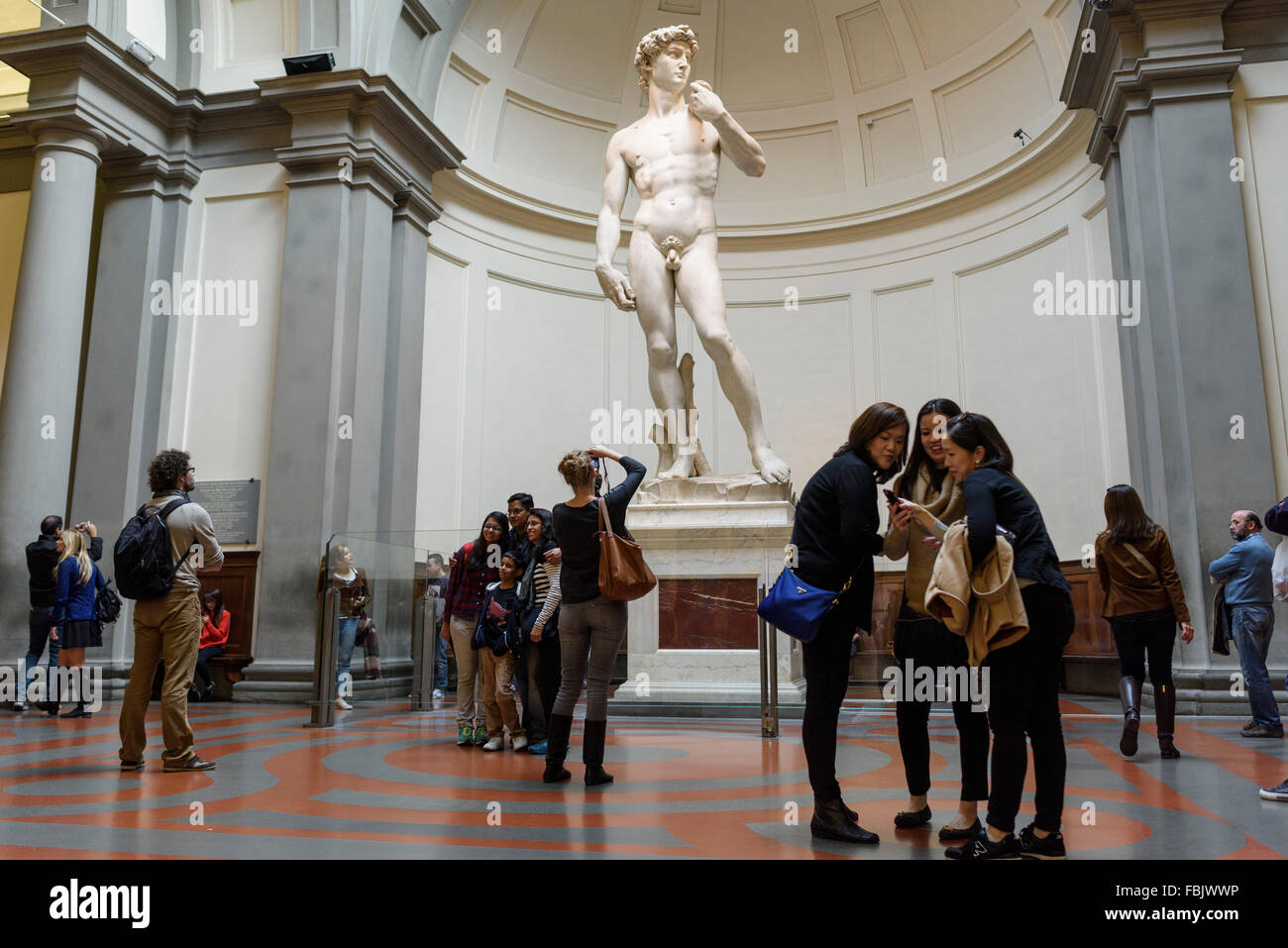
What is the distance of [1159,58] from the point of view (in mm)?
8148

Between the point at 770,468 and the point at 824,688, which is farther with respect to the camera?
the point at 770,468

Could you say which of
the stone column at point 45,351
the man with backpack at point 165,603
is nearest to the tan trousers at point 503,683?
the man with backpack at point 165,603

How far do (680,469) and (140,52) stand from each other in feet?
24.6

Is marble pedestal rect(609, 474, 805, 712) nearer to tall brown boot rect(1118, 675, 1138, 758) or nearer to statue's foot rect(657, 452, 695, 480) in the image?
statue's foot rect(657, 452, 695, 480)

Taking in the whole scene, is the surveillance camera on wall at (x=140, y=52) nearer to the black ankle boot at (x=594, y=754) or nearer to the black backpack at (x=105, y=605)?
the black backpack at (x=105, y=605)

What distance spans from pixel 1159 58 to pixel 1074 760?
6.41 meters

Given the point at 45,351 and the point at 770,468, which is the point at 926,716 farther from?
the point at 45,351

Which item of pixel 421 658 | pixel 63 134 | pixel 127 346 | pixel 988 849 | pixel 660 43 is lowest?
pixel 988 849

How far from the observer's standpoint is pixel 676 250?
759 centimetres

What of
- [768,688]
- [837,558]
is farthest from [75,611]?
[837,558]

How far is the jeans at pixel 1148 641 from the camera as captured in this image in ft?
16.9
